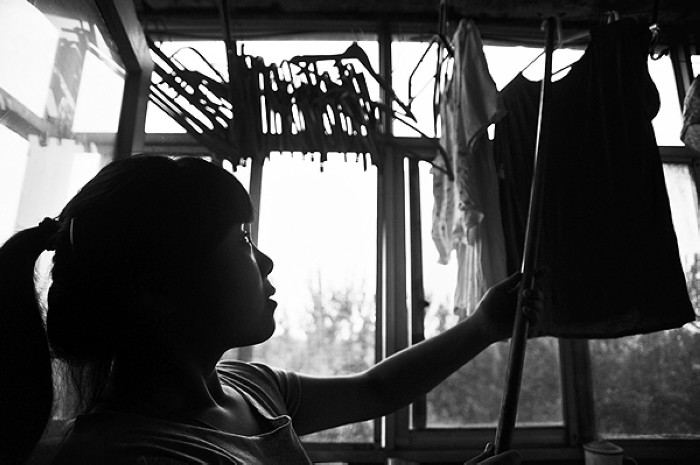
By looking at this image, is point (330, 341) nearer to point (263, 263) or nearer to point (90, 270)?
point (263, 263)

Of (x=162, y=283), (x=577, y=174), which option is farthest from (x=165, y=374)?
(x=577, y=174)

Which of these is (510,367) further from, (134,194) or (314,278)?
(314,278)

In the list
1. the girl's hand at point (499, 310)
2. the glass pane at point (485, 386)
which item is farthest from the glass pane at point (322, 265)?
the girl's hand at point (499, 310)

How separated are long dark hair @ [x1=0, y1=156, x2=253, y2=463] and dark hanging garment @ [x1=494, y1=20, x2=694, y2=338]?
43.2 inches

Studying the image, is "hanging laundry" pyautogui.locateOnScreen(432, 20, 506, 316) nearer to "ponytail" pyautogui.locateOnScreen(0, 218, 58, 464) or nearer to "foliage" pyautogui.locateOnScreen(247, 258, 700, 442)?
"foliage" pyautogui.locateOnScreen(247, 258, 700, 442)

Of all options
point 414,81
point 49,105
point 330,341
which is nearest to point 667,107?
point 414,81

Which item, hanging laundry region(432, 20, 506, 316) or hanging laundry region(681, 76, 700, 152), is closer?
hanging laundry region(681, 76, 700, 152)

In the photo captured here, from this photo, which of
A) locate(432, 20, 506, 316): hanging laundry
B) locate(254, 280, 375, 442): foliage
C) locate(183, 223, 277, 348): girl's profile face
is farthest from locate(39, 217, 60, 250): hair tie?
locate(254, 280, 375, 442): foliage

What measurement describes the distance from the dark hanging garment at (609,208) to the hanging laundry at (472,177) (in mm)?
167

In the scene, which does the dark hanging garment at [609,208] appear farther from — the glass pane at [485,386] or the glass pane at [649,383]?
the glass pane at [649,383]

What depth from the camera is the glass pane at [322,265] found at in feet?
6.07

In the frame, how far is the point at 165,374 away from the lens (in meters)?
0.58

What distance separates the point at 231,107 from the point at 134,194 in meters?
0.82

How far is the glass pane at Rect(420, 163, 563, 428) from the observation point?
180 cm
